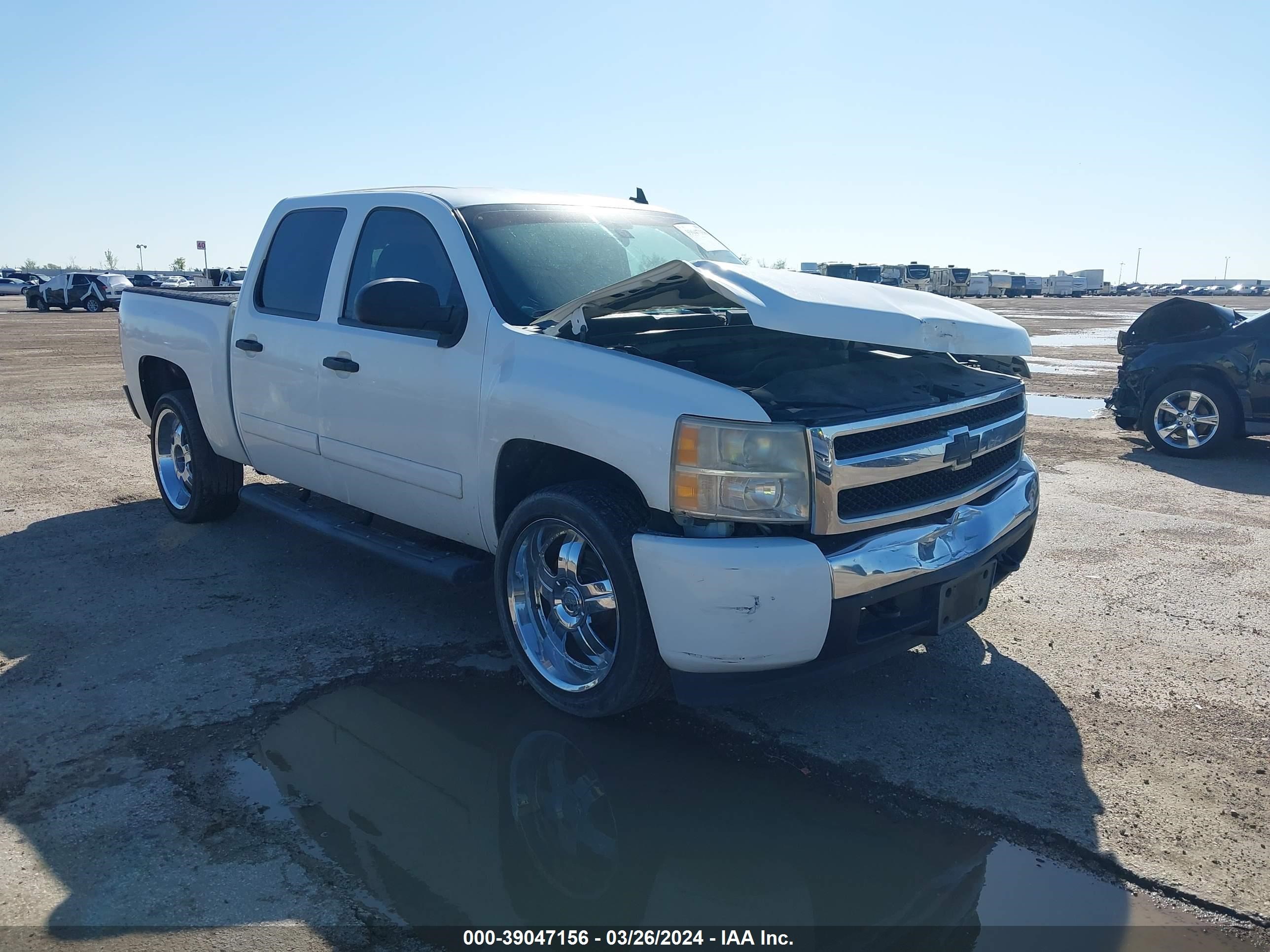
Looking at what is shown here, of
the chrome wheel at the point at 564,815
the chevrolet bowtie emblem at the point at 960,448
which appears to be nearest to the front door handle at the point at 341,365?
the chrome wheel at the point at 564,815

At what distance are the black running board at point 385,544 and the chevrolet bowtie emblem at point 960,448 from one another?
1974 mm

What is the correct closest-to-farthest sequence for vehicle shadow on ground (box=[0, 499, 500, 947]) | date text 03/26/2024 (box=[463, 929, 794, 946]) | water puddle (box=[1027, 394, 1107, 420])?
→ 1. date text 03/26/2024 (box=[463, 929, 794, 946])
2. vehicle shadow on ground (box=[0, 499, 500, 947])
3. water puddle (box=[1027, 394, 1107, 420])

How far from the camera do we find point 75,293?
124 ft

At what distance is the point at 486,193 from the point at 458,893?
326cm

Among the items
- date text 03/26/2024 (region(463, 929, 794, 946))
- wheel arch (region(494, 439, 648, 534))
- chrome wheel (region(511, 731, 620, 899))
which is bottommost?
date text 03/26/2024 (region(463, 929, 794, 946))

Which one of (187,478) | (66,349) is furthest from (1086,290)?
(187,478)

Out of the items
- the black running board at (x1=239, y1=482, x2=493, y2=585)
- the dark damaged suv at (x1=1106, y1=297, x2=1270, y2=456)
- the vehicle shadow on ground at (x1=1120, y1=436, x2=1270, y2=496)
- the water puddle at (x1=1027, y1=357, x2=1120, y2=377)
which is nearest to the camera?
the black running board at (x1=239, y1=482, x2=493, y2=585)

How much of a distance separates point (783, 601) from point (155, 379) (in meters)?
5.52

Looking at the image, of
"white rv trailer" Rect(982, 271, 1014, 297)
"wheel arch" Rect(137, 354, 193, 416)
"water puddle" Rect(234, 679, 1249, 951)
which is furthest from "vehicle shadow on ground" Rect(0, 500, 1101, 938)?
"white rv trailer" Rect(982, 271, 1014, 297)

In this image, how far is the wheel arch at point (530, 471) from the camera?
3943 millimetres

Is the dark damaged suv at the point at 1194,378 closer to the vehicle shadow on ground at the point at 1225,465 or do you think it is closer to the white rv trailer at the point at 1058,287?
the vehicle shadow on ground at the point at 1225,465

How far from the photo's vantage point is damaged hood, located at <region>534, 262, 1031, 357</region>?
3484mm

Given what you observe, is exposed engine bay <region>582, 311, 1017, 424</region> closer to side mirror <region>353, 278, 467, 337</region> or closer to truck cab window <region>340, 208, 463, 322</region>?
side mirror <region>353, 278, 467, 337</region>

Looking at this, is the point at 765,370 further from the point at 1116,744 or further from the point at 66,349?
the point at 66,349
